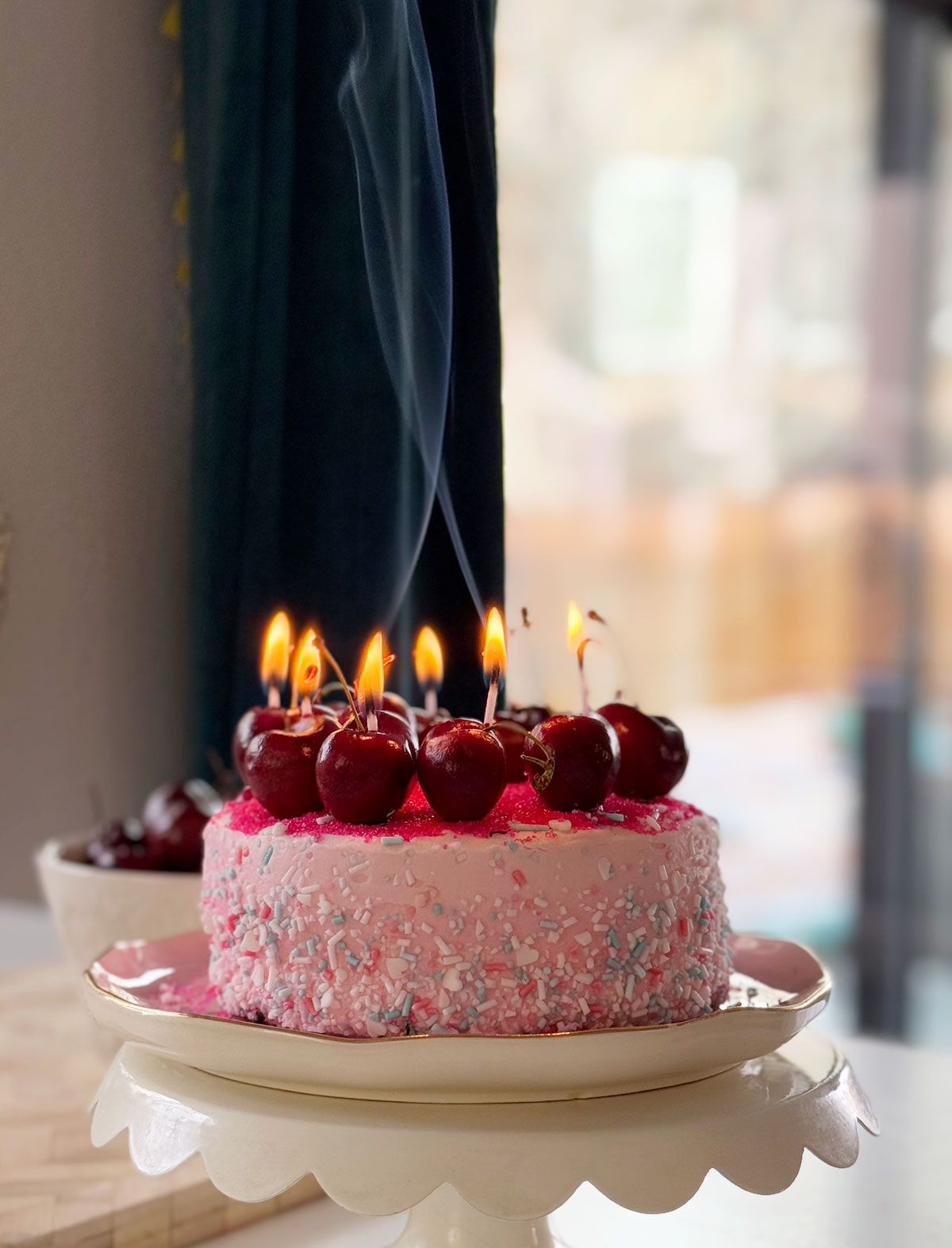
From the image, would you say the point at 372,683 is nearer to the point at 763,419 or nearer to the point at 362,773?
the point at 362,773

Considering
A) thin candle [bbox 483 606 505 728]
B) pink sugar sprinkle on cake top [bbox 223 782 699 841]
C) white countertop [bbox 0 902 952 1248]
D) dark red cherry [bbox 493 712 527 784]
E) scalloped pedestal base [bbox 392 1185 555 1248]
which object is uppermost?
thin candle [bbox 483 606 505 728]

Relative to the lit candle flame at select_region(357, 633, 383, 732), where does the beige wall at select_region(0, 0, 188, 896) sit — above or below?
above

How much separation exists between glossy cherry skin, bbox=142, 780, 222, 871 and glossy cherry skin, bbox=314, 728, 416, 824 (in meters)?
0.37

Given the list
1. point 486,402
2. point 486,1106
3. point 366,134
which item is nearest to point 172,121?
point 366,134

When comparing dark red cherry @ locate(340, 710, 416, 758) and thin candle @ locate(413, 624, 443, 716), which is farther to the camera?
thin candle @ locate(413, 624, 443, 716)

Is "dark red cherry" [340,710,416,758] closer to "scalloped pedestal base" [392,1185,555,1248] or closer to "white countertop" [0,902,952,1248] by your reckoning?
"scalloped pedestal base" [392,1185,555,1248]

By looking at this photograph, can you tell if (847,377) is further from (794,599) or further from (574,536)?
(574,536)

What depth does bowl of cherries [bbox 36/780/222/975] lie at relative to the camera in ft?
3.50

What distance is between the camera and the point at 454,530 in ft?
3.29

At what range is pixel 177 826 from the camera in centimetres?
109

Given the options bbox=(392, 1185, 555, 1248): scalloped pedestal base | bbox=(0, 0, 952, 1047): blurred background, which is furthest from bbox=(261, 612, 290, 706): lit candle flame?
bbox=(0, 0, 952, 1047): blurred background

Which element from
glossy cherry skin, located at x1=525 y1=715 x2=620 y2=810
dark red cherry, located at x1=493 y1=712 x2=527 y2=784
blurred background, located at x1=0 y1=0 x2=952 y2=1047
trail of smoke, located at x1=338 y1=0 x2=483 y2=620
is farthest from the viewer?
blurred background, located at x1=0 y1=0 x2=952 y2=1047

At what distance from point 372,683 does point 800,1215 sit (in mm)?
515

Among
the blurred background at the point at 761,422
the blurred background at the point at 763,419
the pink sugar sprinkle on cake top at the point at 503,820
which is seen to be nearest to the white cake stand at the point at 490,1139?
the pink sugar sprinkle on cake top at the point at 503,820
